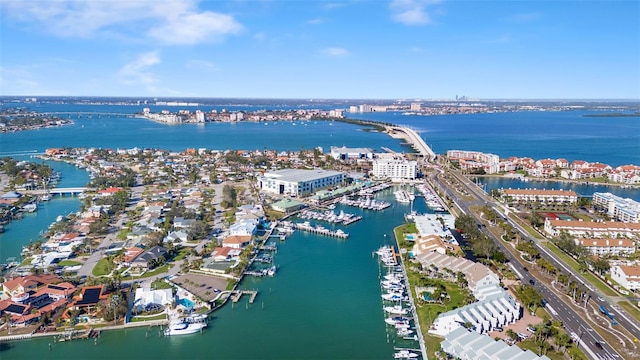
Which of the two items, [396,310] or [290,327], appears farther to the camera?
[396,310]

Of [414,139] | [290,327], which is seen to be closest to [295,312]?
[290,327]

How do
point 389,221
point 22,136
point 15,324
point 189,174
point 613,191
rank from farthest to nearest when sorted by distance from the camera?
point 22,136 → point 189,174 → point 613,191 → point 389,221 → point 15,324

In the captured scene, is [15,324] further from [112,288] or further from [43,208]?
[43,208]

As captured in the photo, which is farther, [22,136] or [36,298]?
[22,136]

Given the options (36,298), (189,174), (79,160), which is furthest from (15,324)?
(79,160)

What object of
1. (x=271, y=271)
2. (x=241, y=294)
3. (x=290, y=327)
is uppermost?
(x=271, y=271)

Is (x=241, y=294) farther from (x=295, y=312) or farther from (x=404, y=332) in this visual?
(x=404, y=332)

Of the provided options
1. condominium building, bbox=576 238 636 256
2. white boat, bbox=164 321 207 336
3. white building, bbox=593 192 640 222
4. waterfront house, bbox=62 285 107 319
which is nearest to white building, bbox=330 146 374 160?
white building, bbox=593 192 640 222

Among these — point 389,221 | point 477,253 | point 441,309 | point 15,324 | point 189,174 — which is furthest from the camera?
point 189,174
